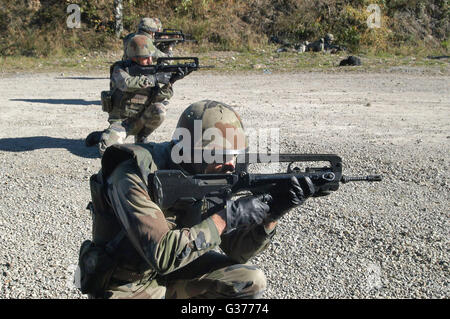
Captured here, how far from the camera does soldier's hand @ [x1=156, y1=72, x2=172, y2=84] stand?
269 inches

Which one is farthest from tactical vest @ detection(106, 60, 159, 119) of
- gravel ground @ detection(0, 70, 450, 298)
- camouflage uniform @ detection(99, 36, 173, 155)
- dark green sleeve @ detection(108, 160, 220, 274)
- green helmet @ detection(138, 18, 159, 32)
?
dark green sleeve @ detection(108, 160, 220, 274)

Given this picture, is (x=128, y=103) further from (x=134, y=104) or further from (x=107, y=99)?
(x=107, y=99)

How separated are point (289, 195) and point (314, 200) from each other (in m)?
2.30

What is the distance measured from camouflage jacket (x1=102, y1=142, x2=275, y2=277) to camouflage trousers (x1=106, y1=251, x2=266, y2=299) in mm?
137

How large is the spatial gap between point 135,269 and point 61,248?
64.8 inches

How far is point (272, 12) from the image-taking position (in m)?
19.6

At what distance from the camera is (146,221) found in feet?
7.94

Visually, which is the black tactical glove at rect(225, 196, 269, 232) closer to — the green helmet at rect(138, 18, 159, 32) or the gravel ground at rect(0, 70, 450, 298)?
the gravel ground at rect(0, 70, 450, 298)

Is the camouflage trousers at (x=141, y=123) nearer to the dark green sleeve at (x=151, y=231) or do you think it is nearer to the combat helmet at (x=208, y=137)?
the combat helmet at (x=208, y=137)

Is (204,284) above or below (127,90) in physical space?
below
